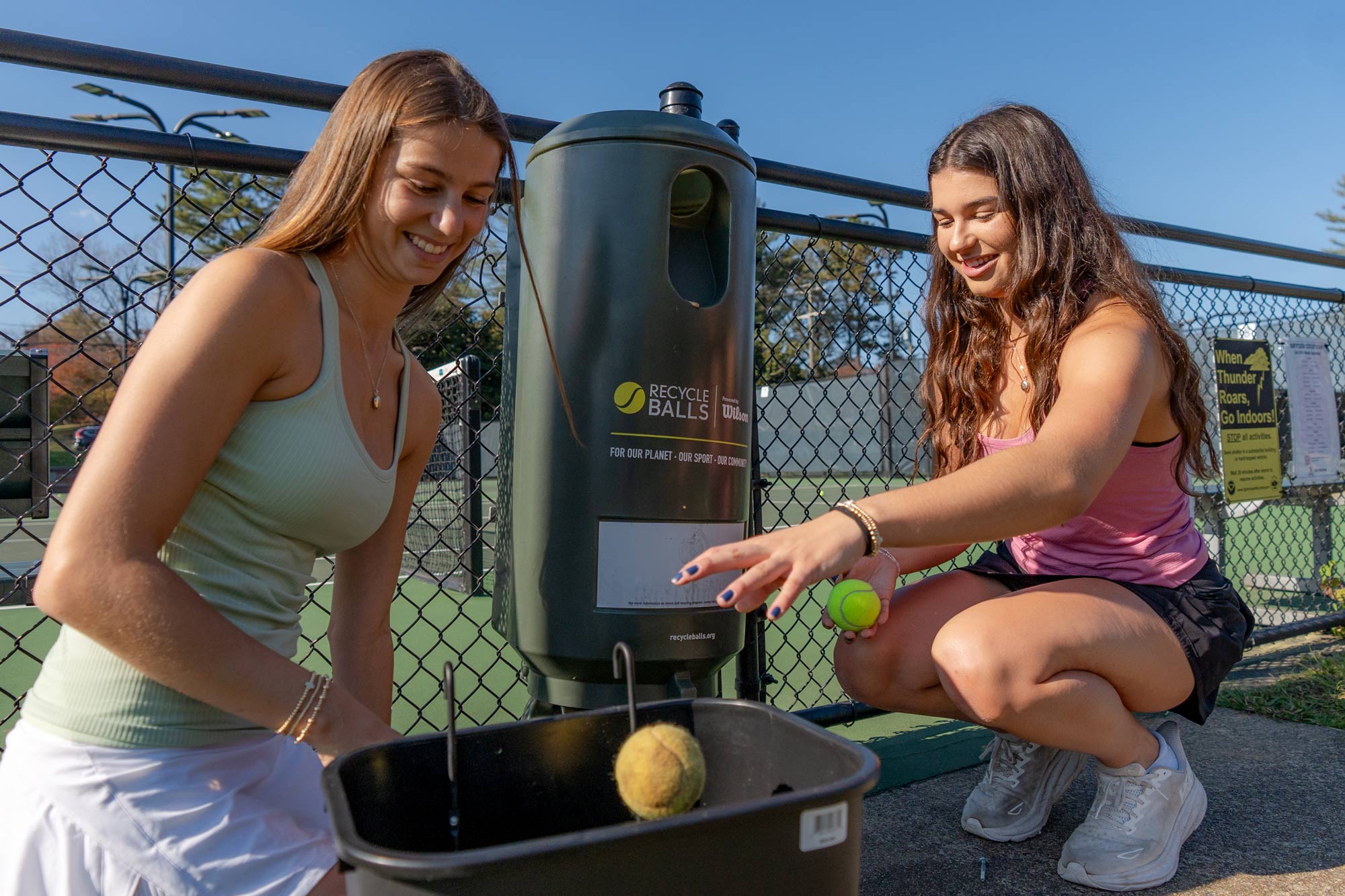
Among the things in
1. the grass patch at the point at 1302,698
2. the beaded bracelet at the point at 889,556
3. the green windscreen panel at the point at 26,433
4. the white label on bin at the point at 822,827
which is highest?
the green windscreen panel at the point at 26,433

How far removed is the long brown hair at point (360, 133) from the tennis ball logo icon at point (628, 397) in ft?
1.76

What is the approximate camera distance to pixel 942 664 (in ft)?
6.43

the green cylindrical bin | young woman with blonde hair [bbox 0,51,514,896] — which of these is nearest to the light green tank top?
young woman with blonde hair [bbox 0,51,514,896]

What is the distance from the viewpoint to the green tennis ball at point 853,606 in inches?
77.9

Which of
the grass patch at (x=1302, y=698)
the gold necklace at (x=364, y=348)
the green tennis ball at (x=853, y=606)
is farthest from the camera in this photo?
the grass patch at (x=1302, y=698)

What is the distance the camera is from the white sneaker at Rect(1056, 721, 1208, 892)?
1.96 metres

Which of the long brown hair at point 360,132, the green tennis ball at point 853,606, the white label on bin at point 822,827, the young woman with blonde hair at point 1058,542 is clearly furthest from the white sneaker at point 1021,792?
the long brown hair at point 360,132

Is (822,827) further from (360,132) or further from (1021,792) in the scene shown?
(1021,792)

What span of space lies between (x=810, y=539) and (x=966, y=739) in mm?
1967

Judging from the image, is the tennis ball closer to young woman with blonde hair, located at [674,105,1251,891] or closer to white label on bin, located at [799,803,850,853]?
white label on bin, located at [799,803,850,853]

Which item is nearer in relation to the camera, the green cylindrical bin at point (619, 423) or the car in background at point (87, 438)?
the green cylindrical bin at point (619, 423)

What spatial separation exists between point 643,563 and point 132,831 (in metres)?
0.91

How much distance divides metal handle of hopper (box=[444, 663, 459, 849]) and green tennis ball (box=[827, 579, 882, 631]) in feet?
3.52

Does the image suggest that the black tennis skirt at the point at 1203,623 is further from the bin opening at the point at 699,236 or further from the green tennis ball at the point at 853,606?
the bin opening at the point at 699,236
